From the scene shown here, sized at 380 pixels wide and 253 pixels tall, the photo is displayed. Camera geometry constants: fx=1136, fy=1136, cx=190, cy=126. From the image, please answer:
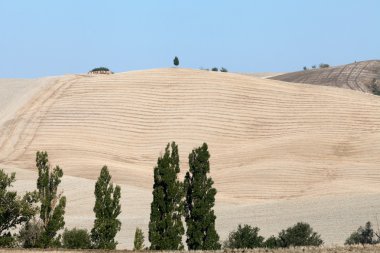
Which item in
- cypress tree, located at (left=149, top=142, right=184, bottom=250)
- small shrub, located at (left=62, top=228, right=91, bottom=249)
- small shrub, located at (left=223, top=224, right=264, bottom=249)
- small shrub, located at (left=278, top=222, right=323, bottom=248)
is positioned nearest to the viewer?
cypress tree, located at (left=149, top=142, right=184, bottom=250)

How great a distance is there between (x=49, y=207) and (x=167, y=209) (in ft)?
20.9

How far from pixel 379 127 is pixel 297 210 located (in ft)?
134

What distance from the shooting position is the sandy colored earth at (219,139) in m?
91.0

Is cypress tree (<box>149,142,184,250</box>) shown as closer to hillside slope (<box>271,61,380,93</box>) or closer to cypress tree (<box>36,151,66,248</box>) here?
cypress tree (<box>36,151,66,248</box>)

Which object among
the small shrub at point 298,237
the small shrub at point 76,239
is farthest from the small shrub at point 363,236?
the small shrub at point 76,239

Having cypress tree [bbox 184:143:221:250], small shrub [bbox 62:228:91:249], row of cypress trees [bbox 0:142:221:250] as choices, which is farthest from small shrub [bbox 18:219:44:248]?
cypress tree [bbox 184:143:221:250]

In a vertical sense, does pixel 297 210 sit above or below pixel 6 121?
below

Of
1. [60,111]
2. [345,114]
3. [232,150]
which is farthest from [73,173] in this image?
[345,114]

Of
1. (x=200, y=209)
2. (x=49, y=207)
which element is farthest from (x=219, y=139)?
(x=49, y=207)

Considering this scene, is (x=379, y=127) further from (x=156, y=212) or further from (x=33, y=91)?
(x=156, y=212)

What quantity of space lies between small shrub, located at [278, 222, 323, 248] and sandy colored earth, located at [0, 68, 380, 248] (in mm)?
3701

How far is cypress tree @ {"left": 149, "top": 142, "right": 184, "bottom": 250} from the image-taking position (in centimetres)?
5959

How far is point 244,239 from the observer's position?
71.4 m

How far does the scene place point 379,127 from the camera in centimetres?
12675
